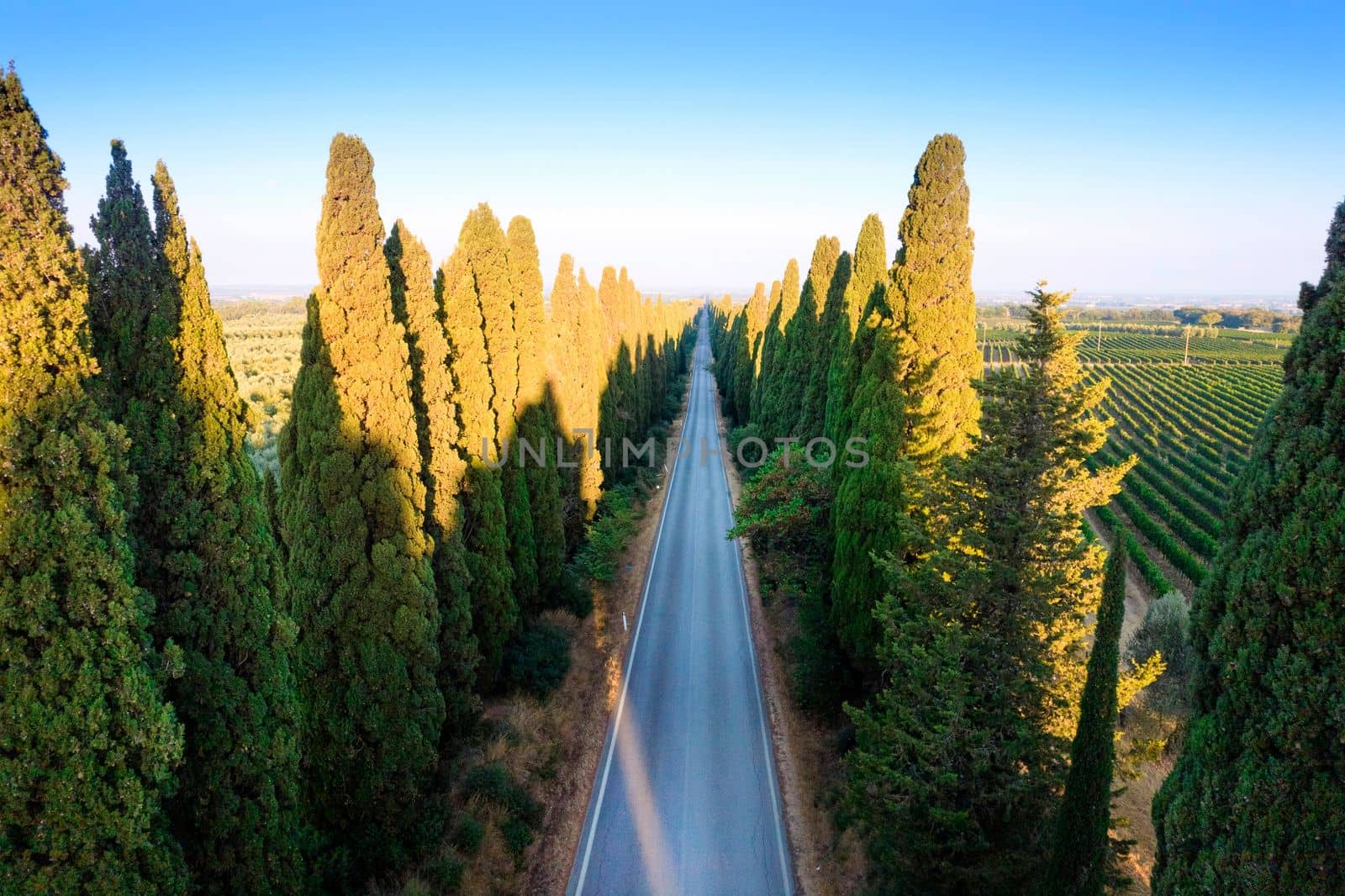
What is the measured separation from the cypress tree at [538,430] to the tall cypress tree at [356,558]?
6.34m

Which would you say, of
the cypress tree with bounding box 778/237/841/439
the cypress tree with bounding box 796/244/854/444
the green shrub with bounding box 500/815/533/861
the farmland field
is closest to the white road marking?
the green shrub with bounding box 500/815/533/861

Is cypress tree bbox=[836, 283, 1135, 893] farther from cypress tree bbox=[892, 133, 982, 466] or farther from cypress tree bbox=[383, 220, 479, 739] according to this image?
cypress tree bbox=[383, 220, 479, 739]

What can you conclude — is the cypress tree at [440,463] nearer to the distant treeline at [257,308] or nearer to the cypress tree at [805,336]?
the cypress tree at [805,336]

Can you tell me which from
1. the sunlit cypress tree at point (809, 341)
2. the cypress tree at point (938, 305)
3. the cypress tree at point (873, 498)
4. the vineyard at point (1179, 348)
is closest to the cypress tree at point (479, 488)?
the cypress tree at point (873, 498)

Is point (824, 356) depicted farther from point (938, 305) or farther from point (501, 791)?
point (501, 791)

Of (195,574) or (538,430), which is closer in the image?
(195,574)

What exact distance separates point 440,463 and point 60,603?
7.23m

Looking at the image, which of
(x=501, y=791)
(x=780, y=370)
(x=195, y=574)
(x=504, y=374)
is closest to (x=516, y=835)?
(x=501, y=791)

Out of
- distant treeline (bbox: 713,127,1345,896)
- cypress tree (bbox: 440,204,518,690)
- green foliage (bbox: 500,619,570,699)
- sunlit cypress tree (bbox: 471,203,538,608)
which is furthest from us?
sunlit cypress tree (bbox: 471,203,538,608)

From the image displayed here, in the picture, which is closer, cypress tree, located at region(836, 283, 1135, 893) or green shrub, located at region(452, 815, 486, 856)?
cypress tree, located at region(836, 283, 1135, 893)

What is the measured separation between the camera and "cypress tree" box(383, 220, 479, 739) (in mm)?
11633

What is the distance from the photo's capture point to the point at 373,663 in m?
9.55

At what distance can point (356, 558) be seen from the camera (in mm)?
9703

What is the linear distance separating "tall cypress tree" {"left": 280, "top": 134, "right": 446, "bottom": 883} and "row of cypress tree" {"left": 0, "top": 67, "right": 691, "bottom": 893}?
0.03 metres
